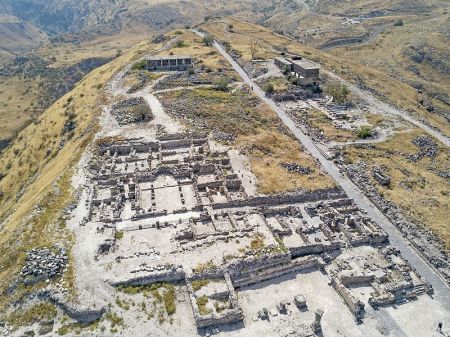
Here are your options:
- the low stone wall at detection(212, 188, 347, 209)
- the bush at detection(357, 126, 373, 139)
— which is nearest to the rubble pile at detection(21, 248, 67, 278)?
the low stone wall at detection(212, 188, 347, 209)

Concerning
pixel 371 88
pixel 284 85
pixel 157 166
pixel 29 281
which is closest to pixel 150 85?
pixel 284 85

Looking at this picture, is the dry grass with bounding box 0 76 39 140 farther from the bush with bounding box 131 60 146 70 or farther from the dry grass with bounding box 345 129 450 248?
the dry grass with bounding box 345 129 450 248

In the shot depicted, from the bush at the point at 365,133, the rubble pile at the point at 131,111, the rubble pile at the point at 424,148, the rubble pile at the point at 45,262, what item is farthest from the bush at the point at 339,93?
the rubble pile at the point at 45,262

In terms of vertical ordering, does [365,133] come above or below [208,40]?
below

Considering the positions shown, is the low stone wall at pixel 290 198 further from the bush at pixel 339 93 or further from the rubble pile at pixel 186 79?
the rubble pile at pixel 186 79

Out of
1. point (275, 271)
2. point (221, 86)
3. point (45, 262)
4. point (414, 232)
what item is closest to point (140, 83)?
point (221, 86)

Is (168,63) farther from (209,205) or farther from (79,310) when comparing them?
(79,310)
